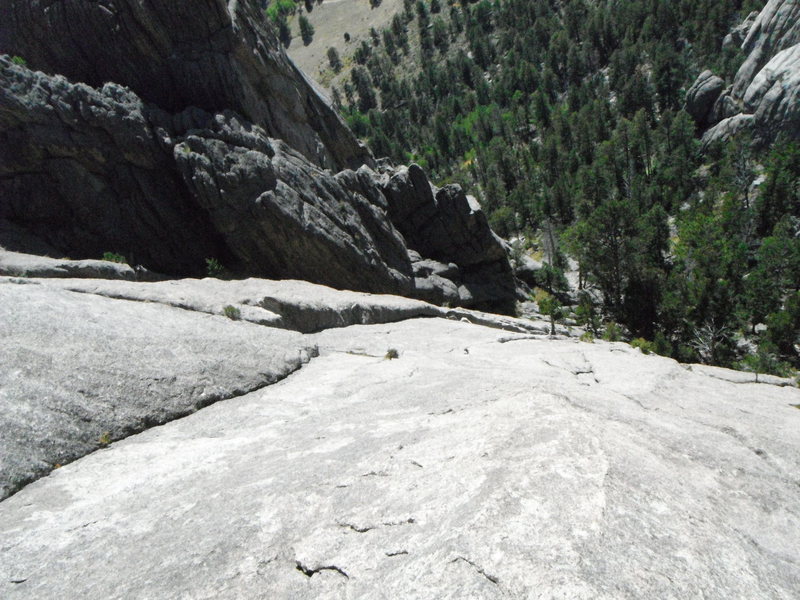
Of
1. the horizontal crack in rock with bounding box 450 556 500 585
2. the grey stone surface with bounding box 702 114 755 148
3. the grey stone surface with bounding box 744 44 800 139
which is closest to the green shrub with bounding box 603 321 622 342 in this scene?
the horizontal crack in rock with bounding box 450 556 500 585

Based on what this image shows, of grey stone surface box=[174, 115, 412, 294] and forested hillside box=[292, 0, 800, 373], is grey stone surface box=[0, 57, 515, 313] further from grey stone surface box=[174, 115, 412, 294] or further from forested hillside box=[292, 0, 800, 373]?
forested hillside box=[292, 0, 800, 373]

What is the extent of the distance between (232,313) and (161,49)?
A: 34.2 meters

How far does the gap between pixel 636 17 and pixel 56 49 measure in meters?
186

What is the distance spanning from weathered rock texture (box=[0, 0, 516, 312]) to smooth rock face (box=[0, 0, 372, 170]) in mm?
93

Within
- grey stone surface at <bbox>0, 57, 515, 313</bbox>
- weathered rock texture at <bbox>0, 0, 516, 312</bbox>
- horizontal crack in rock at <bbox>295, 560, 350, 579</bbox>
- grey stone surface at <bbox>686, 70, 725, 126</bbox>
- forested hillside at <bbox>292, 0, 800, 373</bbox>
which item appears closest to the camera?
horizontal crack in rock at <bbox>295, 560, 350, 579</bbox>

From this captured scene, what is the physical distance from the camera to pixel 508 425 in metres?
5.34

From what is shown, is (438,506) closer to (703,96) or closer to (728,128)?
(728,128)

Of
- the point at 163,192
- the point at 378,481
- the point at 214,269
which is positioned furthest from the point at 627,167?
the point at 378,481

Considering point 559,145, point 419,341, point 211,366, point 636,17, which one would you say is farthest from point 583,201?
point 636,17

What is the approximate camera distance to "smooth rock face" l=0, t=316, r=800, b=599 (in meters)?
3.10

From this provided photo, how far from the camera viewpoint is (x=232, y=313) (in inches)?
548

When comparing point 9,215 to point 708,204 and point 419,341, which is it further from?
point 708,204

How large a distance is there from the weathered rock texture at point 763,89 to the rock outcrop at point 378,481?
377 ft

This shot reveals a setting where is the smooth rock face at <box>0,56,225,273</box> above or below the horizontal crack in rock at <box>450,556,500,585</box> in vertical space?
above
